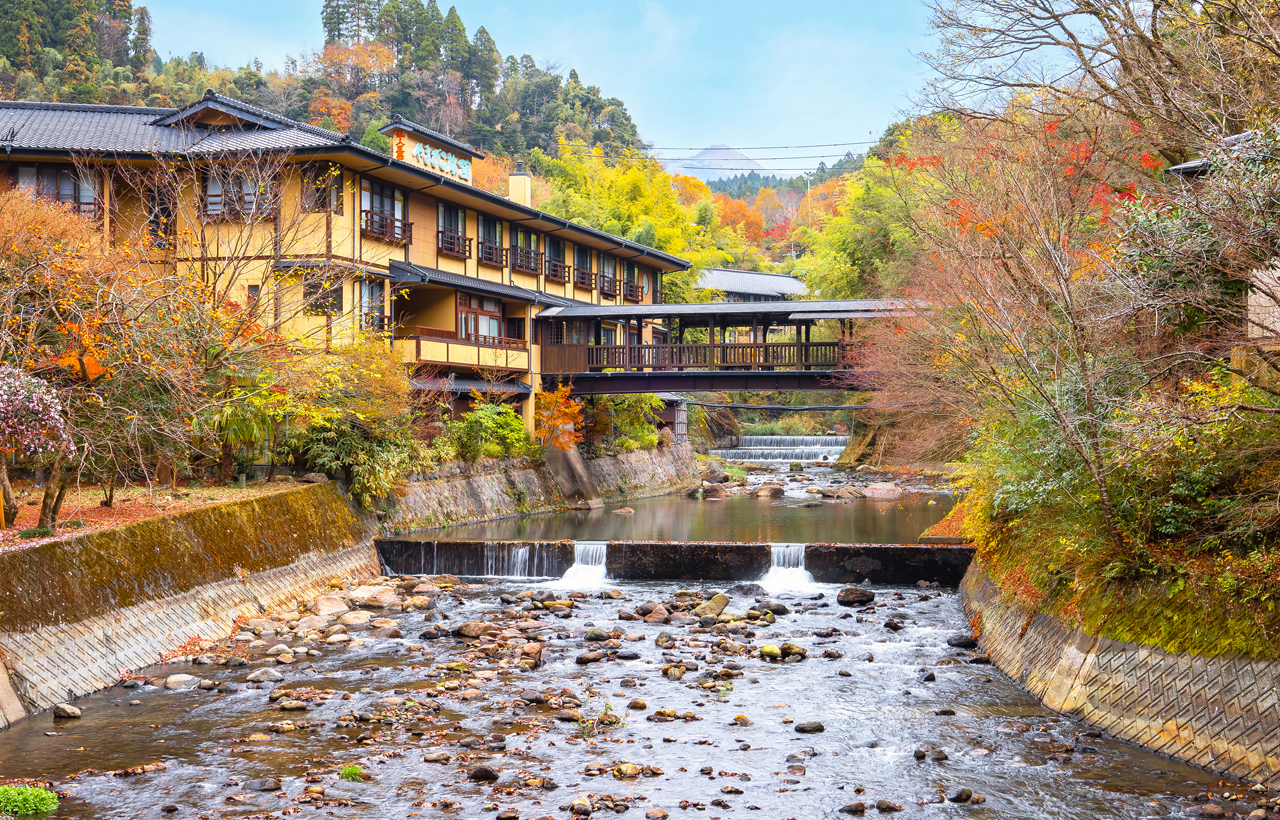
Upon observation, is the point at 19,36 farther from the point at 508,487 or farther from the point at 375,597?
the point at 375,597

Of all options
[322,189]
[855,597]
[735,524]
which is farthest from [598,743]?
[322,189]

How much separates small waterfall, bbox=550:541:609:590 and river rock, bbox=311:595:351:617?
5.15m

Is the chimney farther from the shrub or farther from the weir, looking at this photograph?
the shrub

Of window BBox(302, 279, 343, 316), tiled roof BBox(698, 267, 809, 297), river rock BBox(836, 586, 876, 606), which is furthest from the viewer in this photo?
tiled roof BBox(698, 267, 809, 297)

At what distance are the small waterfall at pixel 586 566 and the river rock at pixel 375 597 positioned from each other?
13.2 ft

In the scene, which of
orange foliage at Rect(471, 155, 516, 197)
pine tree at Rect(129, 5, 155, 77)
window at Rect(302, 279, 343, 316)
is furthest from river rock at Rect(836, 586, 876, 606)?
pine tree at Rect(129, 5, 155, 77)

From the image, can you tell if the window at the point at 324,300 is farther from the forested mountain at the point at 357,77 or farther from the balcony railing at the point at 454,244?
the forested mountain at the point at 357,77

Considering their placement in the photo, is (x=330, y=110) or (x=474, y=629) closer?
(x=474, y=629)

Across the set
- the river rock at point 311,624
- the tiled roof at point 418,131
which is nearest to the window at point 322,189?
the tiled roof at point 418,131

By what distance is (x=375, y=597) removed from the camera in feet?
61.3

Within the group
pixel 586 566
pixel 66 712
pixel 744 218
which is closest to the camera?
pixel 66 712

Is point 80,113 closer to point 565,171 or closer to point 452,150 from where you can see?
point 452,150

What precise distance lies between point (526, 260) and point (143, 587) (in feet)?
82.7

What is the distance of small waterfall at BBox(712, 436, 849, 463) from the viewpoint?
5281cm
